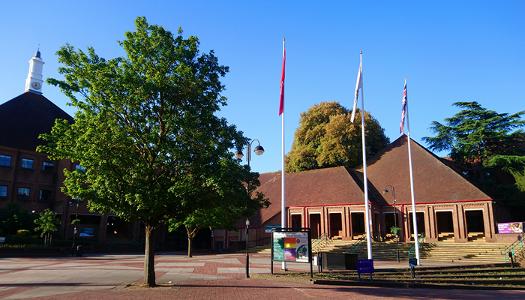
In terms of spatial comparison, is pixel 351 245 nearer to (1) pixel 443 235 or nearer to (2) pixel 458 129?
(1) pixel 443 235

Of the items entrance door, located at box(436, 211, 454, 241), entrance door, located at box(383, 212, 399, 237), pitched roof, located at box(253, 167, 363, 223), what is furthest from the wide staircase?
entrance door, located at box(383, 212, 399, 237)

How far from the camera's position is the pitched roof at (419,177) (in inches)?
1668

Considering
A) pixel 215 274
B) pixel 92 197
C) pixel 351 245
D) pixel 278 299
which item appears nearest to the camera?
pixel 278 299

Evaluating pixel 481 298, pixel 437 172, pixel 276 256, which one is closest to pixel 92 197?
pixel 276 256

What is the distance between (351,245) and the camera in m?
41.4

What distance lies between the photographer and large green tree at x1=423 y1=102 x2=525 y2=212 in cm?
4484

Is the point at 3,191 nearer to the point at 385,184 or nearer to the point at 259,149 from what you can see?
the point at 259,149

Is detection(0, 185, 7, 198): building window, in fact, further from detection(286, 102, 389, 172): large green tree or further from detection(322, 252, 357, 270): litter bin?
detection(322, 252, 357, 270): litter bin

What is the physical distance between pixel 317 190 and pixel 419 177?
12.0 m

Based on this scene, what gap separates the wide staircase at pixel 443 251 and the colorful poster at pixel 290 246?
1261 centimetres

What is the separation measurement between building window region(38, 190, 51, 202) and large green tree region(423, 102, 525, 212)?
49226 millimetres

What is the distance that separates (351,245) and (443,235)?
1018 centimetres

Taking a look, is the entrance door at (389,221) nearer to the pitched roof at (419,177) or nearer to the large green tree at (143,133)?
the pitched roof at (419,177)

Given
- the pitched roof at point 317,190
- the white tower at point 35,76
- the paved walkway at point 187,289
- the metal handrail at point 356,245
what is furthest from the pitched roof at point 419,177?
the white tower at point 35,76
